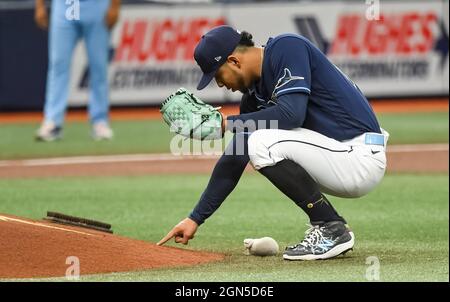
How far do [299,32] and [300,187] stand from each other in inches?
455

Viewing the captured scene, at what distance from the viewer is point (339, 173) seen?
6.08 metres

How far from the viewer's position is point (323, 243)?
6082mm

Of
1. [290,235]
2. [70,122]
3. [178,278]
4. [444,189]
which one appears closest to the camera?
[178,278]

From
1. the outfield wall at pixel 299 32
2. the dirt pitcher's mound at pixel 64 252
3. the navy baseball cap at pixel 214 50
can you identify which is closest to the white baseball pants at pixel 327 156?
the navy baseball cap at pixel 214 50

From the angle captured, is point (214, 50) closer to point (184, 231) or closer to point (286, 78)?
point (286, 78)

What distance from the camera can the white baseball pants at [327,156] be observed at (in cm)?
587

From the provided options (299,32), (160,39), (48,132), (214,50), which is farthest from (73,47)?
(214,50)

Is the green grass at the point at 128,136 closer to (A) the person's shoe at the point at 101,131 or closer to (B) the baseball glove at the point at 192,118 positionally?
(A) the person's shoe at the point at 101,131

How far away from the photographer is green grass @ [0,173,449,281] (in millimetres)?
5684

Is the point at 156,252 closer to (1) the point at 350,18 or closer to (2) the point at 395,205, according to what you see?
(2) the point at 395,205

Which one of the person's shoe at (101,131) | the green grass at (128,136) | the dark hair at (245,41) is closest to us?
the dark hair at (245,41)

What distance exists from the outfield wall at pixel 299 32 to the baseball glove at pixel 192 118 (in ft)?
36.1

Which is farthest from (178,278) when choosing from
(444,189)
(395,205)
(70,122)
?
(70,122)
